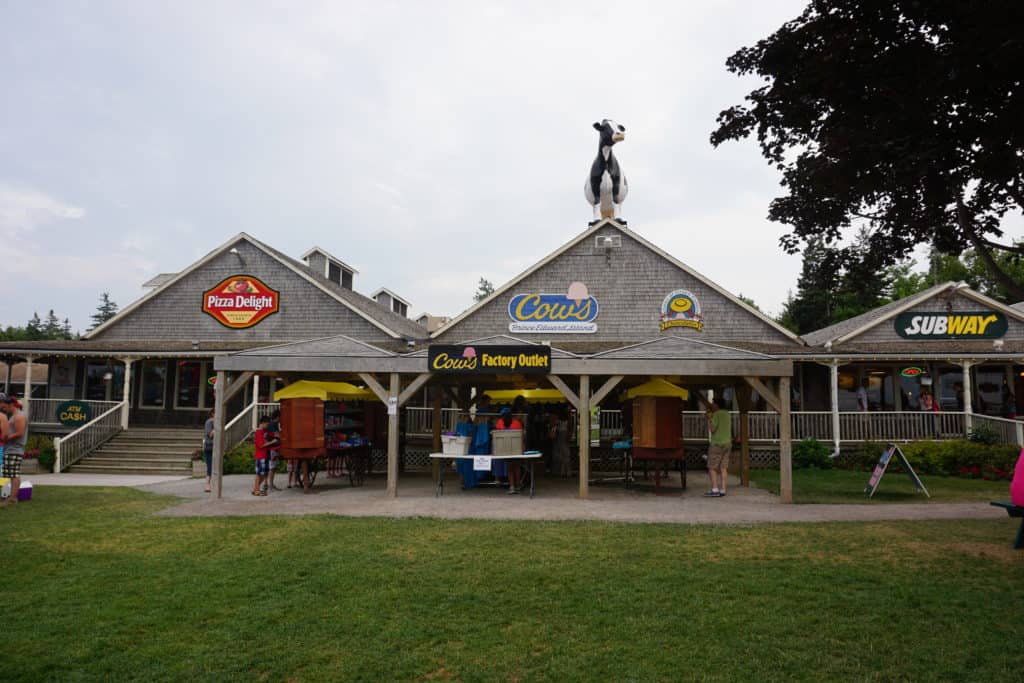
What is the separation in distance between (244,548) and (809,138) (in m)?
9.07

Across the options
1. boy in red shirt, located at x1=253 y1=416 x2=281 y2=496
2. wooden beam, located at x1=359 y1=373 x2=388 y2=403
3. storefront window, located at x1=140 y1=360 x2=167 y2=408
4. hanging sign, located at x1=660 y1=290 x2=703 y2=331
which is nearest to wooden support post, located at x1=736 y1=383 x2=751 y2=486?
hanging sign, located at x1=660 y1=290 x2=703 y2=331

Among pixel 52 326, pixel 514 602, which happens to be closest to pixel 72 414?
pixel 514 602

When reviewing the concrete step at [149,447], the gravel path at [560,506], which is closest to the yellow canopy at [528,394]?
the gravel path at [560,506]

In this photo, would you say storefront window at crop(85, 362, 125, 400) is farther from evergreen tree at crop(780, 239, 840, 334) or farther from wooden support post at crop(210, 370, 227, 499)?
evergreen tree at crop(780, 239, 840, 334)

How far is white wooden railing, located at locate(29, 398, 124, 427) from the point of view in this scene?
21094mm

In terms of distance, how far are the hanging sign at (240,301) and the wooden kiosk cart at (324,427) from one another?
7273 mm

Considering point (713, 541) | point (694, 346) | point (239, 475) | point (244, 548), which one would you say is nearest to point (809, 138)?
point (694, 346)

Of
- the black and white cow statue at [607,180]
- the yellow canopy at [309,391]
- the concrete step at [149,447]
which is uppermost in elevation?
the black and white cow statue at [607,180]

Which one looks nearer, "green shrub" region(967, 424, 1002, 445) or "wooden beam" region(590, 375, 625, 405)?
"wooden beam" region(590, 375, 625, 405)

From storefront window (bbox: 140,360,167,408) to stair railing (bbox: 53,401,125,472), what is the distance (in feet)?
7.14

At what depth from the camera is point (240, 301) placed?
2323 centimetres

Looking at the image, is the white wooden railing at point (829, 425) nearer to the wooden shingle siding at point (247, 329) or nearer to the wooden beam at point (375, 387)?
the wooden shingle siding at point (247, 329)

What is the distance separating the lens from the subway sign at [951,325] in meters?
20.6

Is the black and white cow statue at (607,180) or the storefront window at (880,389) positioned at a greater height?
the black and white cow statue at (607,180)
